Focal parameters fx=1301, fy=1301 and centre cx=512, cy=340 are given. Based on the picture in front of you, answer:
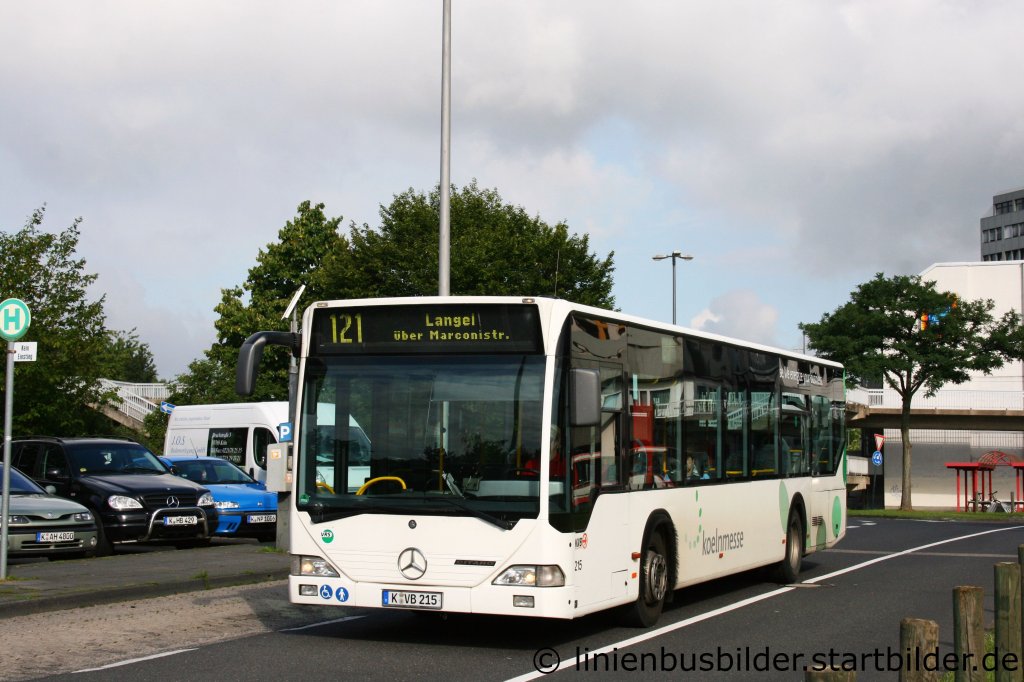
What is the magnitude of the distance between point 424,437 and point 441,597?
4.08 feet

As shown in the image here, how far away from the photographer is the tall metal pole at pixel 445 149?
19.9m

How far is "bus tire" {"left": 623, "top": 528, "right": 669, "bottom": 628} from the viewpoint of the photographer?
11469 mm

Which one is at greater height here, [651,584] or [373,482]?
[373,482]

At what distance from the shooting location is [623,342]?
1153cm

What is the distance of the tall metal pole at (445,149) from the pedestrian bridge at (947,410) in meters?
48.9

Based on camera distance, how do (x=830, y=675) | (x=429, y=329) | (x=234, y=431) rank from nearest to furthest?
(x=830, y=675)
(x=429, y=329)
(x=234, y=431)

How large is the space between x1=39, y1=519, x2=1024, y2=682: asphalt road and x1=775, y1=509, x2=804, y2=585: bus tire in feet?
1.02

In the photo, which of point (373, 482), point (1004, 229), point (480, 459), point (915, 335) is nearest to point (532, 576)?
point (480, 459)

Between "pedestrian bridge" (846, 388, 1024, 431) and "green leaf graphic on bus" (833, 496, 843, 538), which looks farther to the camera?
"pedestrian bridge" (846, 388, 1024, 431)

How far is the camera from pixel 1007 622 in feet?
21.5

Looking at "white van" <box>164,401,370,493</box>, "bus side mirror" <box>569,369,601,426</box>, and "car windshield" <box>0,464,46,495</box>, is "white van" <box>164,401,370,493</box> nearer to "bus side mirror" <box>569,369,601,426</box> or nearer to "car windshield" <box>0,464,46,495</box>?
"car windshield" <box>0,464,46,495</box>

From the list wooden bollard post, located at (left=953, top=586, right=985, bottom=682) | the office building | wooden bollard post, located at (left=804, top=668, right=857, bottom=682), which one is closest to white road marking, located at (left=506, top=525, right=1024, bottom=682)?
wooden bollard post, located at (left=953, top=586, right=985, bottom=682)

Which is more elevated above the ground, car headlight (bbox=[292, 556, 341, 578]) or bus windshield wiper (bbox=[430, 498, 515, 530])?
bus windshield wiper (bbox=[430, 498, 515, 530])

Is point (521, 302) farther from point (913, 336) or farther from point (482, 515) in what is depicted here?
point (913, 336)
